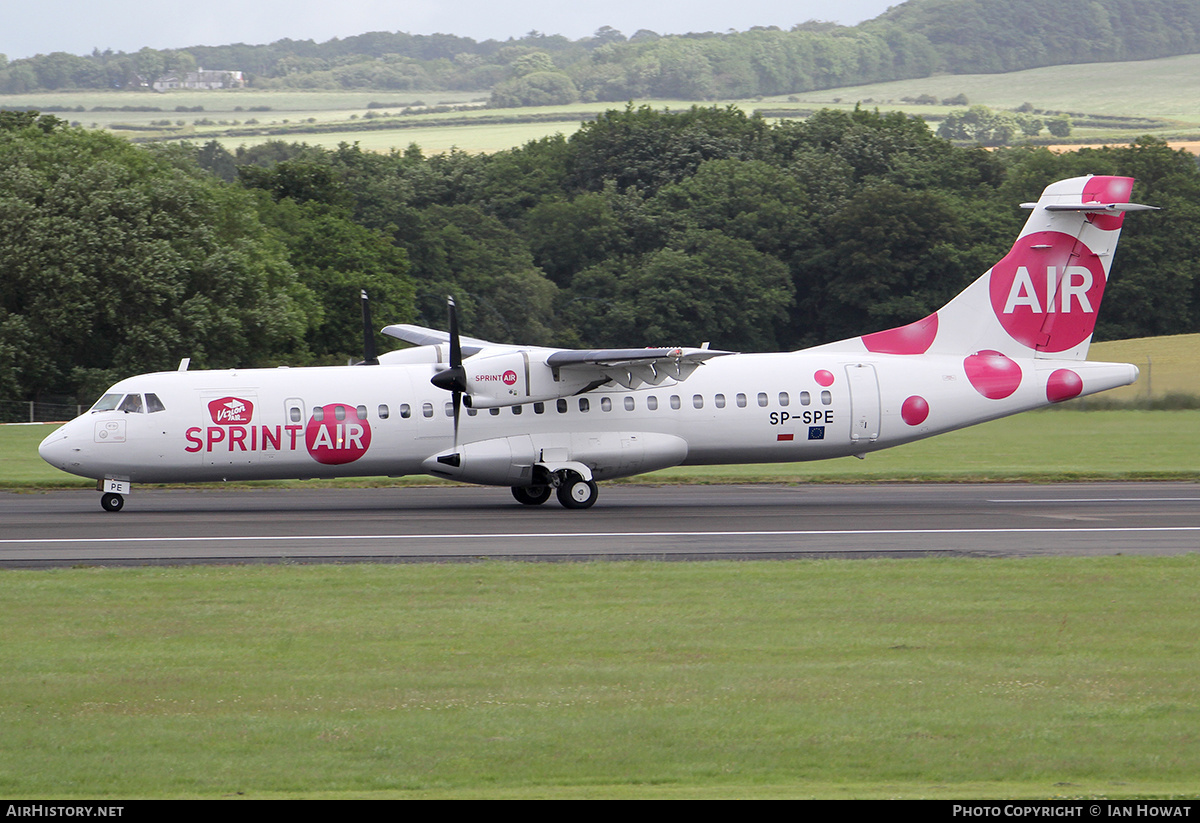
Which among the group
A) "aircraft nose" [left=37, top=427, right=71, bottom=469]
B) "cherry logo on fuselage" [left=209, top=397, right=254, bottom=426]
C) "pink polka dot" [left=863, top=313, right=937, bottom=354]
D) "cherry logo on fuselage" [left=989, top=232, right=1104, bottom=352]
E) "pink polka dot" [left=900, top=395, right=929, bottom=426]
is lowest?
"aircraft nose" [left=37, top=427, right=71, bottom=469]

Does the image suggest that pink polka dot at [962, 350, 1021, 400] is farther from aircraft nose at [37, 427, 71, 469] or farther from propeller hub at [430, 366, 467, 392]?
aircraft nose at [37, 427, 71, 469]

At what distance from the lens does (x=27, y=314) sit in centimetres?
5362

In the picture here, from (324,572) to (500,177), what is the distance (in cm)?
8814

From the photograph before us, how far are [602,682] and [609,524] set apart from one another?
1130cm

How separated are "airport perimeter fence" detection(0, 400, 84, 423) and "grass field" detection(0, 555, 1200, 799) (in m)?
39.2

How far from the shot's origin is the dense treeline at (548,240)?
53.1m

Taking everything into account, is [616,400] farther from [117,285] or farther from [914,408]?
[117,285]

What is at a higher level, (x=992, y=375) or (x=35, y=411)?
(x=992, y=375)

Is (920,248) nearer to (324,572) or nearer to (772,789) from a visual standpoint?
(324,572)

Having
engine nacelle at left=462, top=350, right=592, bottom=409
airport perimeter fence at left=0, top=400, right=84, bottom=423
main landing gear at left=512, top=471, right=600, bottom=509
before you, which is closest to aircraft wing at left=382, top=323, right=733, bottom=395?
engine nacelle at left=462, top=350, right=592, bottom=409

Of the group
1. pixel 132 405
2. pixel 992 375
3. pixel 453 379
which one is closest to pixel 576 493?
pixel 453 379

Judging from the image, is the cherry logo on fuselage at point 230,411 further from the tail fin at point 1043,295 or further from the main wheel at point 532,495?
the tail fin at point 1043,295

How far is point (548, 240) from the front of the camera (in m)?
90.3

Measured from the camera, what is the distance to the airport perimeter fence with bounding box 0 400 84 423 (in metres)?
52.5
